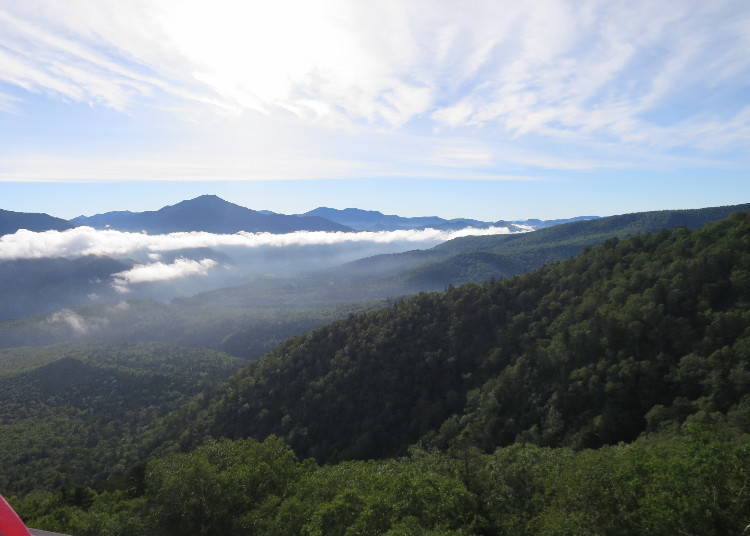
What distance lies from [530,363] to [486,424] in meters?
19.8

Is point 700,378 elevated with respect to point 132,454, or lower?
elevated

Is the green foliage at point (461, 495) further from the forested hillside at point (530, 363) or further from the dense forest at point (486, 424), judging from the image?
the forested hillside at point (530, 363)

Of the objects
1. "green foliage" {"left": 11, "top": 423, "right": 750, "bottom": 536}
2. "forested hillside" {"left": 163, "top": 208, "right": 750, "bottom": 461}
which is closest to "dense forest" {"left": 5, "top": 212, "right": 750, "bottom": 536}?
"green foliage" {"left": 11, "top": 423, "right": 750, "bottom": 536}

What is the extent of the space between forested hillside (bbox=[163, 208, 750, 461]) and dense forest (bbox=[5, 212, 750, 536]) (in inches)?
16.4

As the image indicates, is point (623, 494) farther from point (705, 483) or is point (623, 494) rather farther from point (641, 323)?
point (641, 323)

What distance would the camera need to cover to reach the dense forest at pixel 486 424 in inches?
1284

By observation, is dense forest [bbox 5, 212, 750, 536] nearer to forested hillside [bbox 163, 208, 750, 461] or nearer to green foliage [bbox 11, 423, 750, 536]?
green foliage [bbox 11, 423, 750, 536]

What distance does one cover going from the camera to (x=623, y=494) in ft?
101

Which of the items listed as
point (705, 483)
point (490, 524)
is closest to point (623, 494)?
point (705, 483)

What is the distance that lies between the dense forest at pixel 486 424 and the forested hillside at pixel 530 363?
1.37 ft

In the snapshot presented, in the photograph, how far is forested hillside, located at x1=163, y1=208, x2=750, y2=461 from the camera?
8150 centimetres

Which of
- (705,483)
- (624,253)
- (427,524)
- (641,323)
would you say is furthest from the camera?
(624,253)

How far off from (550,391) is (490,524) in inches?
2589

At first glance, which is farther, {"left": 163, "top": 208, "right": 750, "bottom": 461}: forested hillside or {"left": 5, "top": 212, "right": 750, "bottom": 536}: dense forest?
{"left": 163, "top": 208, "right": 750, "bottom": 461}: forested hillside
